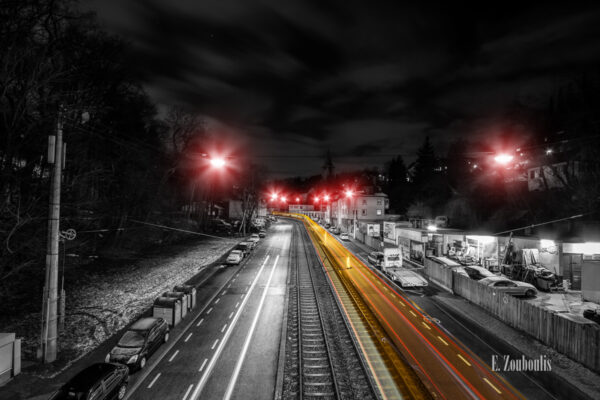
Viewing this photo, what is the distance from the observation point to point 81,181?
20344mm

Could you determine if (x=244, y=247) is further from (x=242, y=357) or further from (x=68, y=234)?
(x=242, y=357)

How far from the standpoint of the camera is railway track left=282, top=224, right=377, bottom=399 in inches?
441

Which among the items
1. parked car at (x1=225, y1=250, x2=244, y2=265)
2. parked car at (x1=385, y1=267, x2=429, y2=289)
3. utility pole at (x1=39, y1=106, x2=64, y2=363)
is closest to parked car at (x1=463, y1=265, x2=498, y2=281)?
parked car at (x1=385, y1=267, x2=429, y2=289)

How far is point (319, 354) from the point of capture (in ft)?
45.9

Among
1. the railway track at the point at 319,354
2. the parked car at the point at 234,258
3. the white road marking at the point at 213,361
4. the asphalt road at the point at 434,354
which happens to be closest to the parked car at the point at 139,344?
the white road marking at the point at 213,361

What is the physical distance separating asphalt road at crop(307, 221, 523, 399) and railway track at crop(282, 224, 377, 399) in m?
2.43

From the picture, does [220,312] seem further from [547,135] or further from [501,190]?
[501,190]

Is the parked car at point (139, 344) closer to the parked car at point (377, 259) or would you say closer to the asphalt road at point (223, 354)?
the asphalt road at point (223, 354)

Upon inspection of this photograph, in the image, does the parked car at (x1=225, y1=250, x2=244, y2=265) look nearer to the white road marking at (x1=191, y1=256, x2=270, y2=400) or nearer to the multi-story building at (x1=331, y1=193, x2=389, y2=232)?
the white road marking at (x1=191, y1=256, x2=270, y2=400)

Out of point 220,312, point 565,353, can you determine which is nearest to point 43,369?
point 220,312

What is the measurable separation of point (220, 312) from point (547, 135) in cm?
3956

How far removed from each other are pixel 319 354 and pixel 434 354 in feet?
17.0

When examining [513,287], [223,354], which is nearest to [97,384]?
[223,354]

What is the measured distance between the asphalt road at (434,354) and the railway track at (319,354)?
95.7 inches
